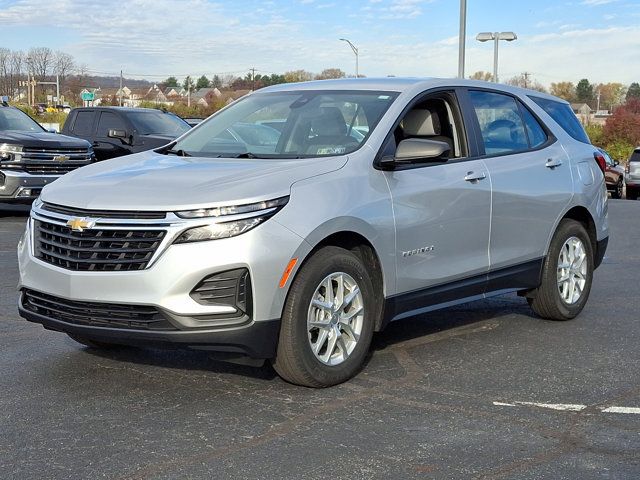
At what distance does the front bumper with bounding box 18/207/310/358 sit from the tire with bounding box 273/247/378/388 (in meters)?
0.12

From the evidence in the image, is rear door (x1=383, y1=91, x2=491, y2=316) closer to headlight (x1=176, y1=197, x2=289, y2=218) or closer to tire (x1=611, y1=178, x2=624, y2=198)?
headlight (x1=176, y1=197, x2=289, y2=218)

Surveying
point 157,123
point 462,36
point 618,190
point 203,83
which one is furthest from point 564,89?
point 157,123

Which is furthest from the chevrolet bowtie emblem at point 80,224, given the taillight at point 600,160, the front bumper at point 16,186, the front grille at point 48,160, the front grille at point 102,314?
the front grille at point 48,160

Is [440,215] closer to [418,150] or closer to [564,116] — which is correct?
[418,150]

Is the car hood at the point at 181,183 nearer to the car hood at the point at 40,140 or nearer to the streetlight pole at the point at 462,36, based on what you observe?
the car hood at the point at 40,140

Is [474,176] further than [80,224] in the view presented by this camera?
Yes

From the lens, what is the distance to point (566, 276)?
7.28 m

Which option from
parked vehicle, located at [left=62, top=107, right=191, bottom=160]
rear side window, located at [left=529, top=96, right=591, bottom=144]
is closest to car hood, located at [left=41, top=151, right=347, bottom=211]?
rear side window, located at [left=529, top=96, right=591, bottom=144]

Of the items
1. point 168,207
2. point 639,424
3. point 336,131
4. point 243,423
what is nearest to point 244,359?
point 243,423

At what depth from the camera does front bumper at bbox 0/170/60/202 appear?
13912 millimetres

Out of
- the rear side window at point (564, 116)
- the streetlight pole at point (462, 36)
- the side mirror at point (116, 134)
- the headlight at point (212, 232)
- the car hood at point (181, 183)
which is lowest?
the headlight at point (212, 232)

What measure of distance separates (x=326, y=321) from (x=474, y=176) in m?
1.69

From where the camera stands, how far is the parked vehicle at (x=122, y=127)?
17531 millimetres

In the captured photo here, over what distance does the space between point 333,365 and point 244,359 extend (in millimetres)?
515
